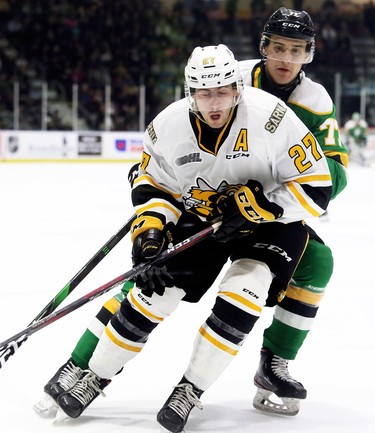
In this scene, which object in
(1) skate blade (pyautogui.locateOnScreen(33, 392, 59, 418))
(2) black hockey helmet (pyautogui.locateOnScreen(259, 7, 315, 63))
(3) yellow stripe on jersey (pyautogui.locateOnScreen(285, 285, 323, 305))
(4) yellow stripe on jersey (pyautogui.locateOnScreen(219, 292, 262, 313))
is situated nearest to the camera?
(4) yellow stripe on jersey (pyautogui.locateOnScreen(219, 292, 262, 313))

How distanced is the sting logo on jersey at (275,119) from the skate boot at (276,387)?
0.68m

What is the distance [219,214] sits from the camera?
219 cm

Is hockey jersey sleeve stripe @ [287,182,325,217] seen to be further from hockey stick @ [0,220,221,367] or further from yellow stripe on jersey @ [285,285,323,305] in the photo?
yellow stripe on jersey @ [285,285,323,305]

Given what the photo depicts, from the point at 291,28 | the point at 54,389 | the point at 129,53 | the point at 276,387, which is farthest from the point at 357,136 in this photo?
the point at 54,389

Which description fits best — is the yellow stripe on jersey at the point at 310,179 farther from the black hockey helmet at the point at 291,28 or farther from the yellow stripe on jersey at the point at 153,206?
the black hockey helmet at the point at 291,28

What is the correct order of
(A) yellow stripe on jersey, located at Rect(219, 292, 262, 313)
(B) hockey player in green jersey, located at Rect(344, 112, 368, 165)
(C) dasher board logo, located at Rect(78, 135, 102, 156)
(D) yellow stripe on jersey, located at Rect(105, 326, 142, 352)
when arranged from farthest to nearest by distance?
(B) hockey player in green jersey, located at Rect(344, 112, 368, 165) → (C) dasher board logo, located at Rect(78, 135, 102, 156) → (D) yellow stripe on jersey, located at Rect(105, 326, 142, 352) → (A) yellow stripe on jersey, located at Rect(219, 292, 262, 313)

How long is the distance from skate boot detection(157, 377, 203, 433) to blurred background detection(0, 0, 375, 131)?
10364mm

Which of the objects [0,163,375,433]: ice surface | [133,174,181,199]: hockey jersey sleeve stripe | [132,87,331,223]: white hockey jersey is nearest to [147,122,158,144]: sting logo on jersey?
[132,87,331,223]: white hockey jersey

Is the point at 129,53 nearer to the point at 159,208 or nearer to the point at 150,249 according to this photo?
the point at 159,208

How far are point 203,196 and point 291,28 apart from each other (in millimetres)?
642

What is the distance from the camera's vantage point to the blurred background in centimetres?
1248

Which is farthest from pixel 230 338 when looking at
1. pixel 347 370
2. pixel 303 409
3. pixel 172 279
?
pixel 347 370

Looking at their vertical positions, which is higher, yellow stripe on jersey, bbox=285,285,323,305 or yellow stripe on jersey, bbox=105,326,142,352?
yellow stripe on jersey, bbox=285,285,323,305

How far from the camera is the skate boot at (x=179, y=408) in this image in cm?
199
